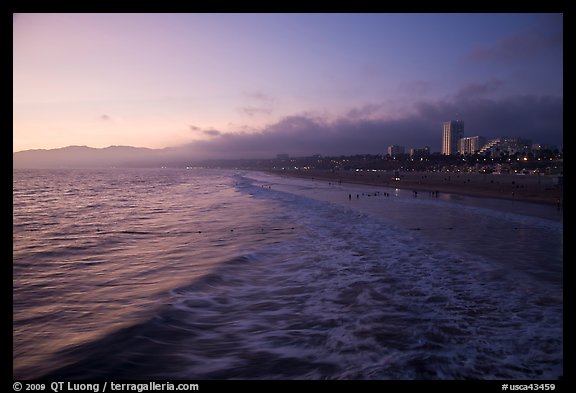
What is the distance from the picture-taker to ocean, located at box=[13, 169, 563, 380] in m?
5.20

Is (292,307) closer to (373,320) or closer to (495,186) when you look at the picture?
(373,320)

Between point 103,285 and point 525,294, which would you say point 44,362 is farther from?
point 525,294

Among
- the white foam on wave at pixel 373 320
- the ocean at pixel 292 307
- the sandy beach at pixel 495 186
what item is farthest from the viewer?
the sandy beach at pixel 495 186

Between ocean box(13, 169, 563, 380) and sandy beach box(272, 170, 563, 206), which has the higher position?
sandy beach box(272, 170, 563, 206)

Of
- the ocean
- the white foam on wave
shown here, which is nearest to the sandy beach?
the ocean

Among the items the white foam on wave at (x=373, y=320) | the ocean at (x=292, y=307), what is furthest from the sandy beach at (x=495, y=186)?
the white foam on wave at (x=373, y=320)

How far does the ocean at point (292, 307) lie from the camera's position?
520 centimetres

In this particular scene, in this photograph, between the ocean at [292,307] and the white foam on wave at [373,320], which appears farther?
the ocean at [292,307]

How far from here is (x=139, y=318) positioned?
23.2 ft

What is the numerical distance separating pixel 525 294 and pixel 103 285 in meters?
11.2

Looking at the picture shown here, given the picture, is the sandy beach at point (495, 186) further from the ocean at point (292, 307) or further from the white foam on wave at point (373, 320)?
the white foam on wave at point (373, 320)

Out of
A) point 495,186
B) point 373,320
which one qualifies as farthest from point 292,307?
point 495,186

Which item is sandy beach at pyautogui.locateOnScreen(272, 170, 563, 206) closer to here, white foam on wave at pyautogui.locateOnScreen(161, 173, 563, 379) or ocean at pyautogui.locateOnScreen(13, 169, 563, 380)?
ocean at pyautogui.locateOnScreen(13, 169, 563, 380)
